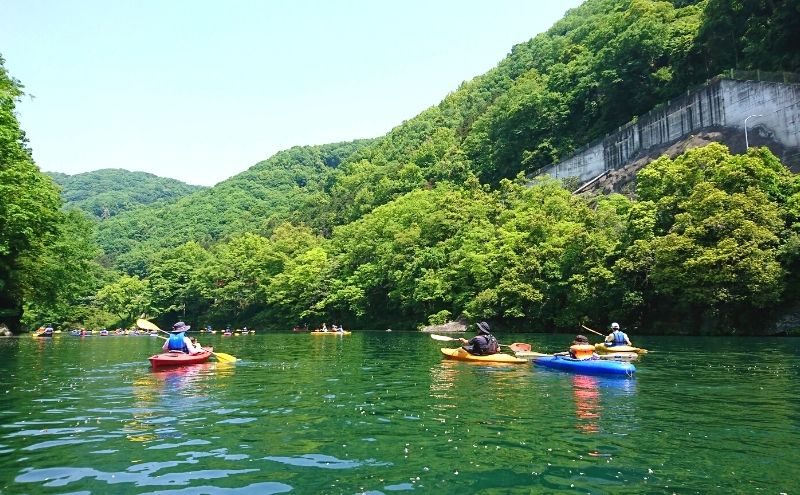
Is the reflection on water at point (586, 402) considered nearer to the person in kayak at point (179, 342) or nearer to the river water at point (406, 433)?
the river water at point (406, 433)

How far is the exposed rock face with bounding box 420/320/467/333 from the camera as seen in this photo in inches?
2172

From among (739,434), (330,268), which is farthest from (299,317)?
(739,434)

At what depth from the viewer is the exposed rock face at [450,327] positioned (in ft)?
181

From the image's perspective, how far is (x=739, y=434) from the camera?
9305mm

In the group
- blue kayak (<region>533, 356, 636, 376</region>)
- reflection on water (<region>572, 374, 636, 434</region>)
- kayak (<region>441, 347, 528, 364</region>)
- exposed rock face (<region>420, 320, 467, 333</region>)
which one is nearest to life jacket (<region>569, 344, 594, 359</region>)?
blue kayak (<region>533, 356, 636, 376</region>)

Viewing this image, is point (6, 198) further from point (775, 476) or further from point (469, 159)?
point (469, 159)

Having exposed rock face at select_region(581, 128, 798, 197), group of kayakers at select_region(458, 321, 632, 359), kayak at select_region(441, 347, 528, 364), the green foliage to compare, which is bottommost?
kayak at select_region(441, 347, 528, 364)

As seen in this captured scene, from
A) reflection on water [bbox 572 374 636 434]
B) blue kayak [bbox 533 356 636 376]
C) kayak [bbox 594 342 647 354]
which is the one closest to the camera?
reflection on water [bbox 572 374 636 434]

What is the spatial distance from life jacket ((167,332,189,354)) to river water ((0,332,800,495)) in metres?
3.31

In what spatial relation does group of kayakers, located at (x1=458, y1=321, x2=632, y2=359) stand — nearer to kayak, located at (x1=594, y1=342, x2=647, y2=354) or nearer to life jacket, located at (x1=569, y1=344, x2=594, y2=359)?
life jacket, located at (x1=569, y1=344, x2=594, y2=359)

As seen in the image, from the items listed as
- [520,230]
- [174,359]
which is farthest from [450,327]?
Answer: [174,359]

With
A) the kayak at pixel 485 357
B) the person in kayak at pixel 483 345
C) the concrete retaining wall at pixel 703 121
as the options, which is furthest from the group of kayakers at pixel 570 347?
the concrete retaining wall at pixel 703 121

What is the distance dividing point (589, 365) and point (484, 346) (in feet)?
16.4

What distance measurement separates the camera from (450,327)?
185 ft
